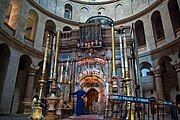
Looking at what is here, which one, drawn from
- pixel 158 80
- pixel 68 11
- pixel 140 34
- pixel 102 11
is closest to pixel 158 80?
pixel 158 80

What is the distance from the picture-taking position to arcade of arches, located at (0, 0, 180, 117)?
1412 centimetres

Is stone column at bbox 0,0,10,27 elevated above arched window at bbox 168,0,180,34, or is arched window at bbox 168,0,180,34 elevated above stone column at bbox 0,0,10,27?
arched window at bbox 168,0,180,34

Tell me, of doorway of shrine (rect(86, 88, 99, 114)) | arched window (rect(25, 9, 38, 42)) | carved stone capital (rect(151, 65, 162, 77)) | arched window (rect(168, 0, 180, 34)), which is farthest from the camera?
arched window (rect(25, 9, 38, 42))

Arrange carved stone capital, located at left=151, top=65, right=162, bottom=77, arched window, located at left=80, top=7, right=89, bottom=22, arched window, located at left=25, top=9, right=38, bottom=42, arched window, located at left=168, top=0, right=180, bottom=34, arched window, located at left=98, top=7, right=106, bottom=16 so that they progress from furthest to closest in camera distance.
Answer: arched window, located at left=98, top=7, right=106, bottom=16, arched window, located at left=80, top=7, right=89, bottom=22, arched window, located at left=25, top=9, right=38, bottom=42, arched window, located at left=168, top=0, right=180, bottom=34, carved stone capital, located at left=151, top=65, right=162, bottom=77

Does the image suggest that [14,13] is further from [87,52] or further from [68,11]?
[68,11]

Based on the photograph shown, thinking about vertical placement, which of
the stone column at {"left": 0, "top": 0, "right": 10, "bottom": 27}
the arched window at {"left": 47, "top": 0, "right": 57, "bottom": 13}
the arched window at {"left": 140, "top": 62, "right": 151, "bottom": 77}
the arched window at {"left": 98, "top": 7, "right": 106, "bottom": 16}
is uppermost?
the arched window at {"left": 98, "top": 7, "right": 106, "bottom": 16}

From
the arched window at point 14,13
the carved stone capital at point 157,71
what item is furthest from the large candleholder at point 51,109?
the carved stone capital at point 157,71

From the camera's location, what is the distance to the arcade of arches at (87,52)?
1412 centimetres

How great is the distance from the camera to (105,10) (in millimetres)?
25500

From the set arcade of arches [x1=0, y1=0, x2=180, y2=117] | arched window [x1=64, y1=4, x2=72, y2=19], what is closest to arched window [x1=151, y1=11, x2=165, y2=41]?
arcade of arches [x1=0, y1=0, x2=180, y2=117]

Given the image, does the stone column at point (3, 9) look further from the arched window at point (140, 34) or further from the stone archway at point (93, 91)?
the arched window at point (140, 34)

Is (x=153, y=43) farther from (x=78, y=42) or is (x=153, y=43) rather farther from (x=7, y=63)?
(x=7, y=63)

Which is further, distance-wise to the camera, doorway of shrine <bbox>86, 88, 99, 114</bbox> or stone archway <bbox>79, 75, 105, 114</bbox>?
doorway of shrine <bbox>86, 88, 99, 114</bbox>

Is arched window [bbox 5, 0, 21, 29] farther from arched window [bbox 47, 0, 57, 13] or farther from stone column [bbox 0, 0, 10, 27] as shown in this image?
arched window [bbox 47, 0, 57, 13]
